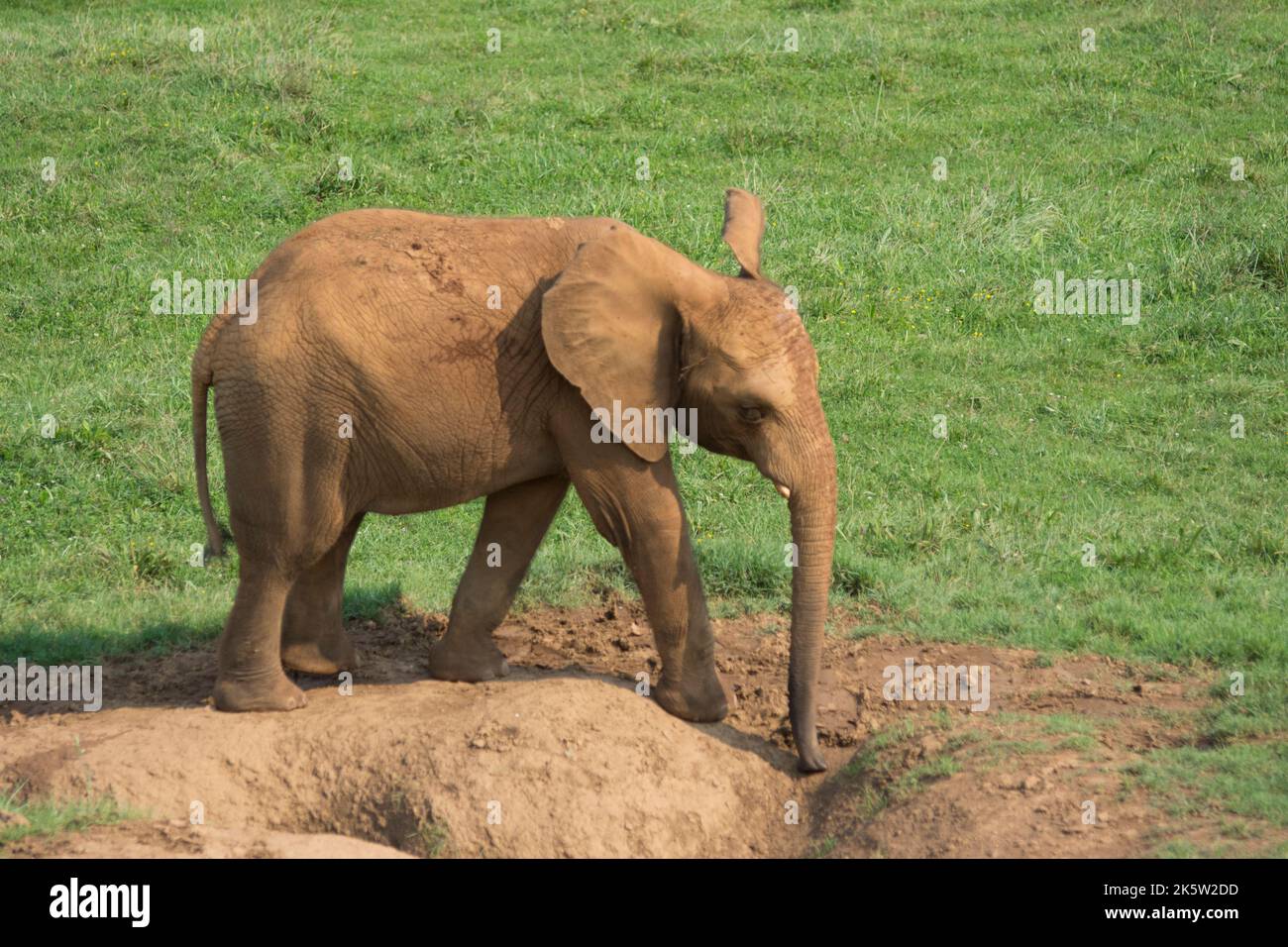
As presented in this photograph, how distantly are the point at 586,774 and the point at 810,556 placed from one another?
1.34 metres

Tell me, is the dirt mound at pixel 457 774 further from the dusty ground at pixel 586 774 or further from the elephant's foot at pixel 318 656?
the elephant's foot at pixel 318 656

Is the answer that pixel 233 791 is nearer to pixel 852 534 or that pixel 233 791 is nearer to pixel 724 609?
pixel 724 609

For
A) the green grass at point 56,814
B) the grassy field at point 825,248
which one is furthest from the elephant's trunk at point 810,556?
the green grass at point 56,814

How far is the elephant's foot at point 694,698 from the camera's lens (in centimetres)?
766

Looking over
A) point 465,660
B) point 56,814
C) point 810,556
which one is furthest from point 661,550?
point 56,814

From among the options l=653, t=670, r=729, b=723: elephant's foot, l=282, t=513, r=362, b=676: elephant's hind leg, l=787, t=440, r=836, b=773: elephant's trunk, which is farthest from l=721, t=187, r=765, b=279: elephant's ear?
l=282, t=513, r=362, b=676: elephant's hind leg

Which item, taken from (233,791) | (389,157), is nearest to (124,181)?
(389,157)

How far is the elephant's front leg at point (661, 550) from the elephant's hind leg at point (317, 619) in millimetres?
1512

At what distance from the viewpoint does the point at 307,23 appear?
18.8 m

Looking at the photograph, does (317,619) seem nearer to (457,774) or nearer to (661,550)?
(457,774)

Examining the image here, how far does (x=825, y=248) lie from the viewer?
46.2ft

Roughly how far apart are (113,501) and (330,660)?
10.6 ft

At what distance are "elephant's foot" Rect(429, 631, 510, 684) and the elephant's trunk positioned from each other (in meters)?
1.70

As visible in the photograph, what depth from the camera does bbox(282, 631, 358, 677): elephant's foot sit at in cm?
820
